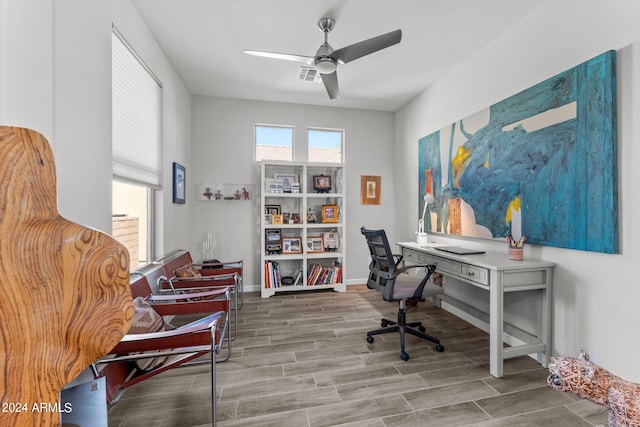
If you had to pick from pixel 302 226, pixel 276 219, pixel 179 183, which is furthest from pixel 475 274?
pixel 179 183

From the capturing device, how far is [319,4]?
7.10 ft

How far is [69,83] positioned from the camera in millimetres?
1493

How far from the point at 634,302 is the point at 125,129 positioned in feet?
11.6

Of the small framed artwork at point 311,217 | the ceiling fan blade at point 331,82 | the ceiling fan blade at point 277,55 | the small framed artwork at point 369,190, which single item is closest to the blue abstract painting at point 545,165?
the ceiling fan blade at point 331,82

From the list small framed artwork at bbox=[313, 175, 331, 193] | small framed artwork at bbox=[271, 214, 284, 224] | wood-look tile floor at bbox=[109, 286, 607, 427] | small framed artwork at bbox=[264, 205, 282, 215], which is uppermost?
small framed artwork at bbox=[313, 175, 331, 193]

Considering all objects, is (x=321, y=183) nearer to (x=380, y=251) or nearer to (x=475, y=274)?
(x=380, y=251)

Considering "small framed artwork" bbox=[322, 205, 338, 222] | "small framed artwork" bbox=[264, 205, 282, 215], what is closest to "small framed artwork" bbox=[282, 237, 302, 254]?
"small framed artwork" bbox=[264, 205, 282, 215]

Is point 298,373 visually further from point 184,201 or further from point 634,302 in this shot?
point 184,201

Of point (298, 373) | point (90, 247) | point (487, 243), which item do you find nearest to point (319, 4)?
point (90, 247)

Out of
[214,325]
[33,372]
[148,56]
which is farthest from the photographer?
[148,56]

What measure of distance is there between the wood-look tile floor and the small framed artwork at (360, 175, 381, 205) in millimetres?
2217

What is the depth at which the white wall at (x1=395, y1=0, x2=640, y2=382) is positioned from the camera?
1.63 metres

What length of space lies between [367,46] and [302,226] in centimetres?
237

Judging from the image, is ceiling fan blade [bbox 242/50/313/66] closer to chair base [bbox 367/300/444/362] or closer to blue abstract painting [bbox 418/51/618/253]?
blue abstract painting [bbox 418/51/618/253]
